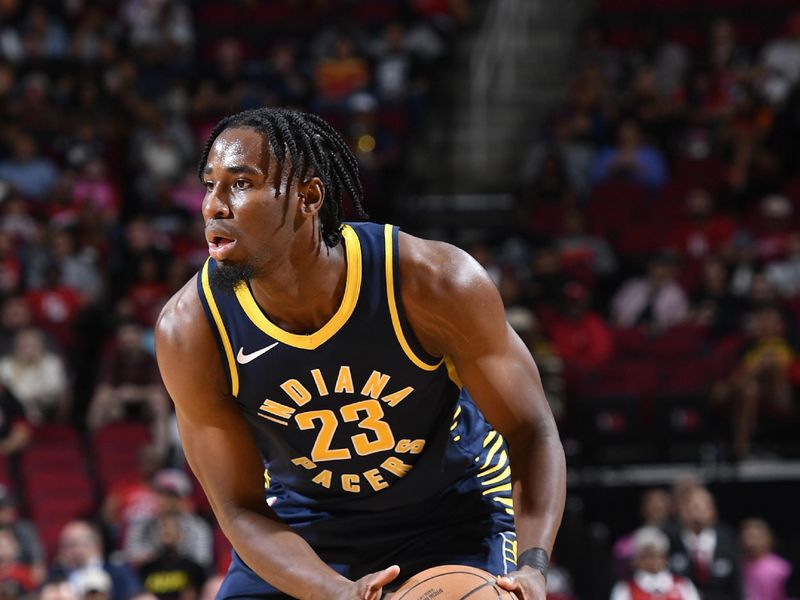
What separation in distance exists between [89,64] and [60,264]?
3.37 meters

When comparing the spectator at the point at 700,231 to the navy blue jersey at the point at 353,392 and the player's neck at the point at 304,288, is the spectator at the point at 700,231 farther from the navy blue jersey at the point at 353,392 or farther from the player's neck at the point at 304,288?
the player's neck at the point at 304,288

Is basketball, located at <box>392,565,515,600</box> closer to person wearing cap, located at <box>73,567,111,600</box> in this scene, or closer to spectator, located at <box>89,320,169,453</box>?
person wearing cap, located at <box>73,567,111,600</box>

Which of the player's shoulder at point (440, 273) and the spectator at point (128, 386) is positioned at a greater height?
the player's shoulder at point (440, 273)

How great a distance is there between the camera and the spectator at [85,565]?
815 centimetres

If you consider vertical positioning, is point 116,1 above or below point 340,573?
above

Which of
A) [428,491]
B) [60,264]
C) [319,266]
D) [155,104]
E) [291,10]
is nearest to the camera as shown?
[319,266]

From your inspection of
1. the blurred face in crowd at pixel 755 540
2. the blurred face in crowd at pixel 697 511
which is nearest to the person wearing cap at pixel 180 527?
the blurred face in crowd at pixel 697 511

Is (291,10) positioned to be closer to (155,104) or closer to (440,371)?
(155,104)

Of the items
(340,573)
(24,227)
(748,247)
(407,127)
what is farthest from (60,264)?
(340,573)

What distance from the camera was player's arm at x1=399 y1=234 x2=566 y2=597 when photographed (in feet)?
10.7

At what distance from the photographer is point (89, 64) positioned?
44.7 feet

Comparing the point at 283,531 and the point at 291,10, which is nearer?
the point at 283,531

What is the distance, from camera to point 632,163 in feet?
41.2

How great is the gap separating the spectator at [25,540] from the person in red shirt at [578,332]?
13.9ft
